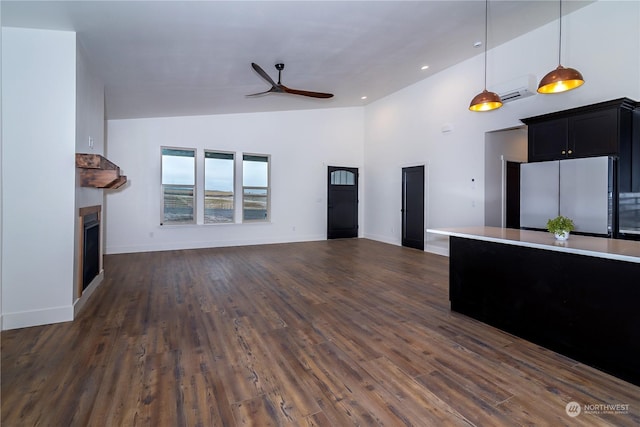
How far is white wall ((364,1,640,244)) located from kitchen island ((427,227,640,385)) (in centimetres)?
300

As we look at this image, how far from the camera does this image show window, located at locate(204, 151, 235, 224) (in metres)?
7.41

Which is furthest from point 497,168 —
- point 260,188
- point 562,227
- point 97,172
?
point 97,172

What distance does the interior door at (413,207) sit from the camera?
7.13m

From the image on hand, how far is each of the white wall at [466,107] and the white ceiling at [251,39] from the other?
0.29m

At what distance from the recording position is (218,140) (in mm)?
7426

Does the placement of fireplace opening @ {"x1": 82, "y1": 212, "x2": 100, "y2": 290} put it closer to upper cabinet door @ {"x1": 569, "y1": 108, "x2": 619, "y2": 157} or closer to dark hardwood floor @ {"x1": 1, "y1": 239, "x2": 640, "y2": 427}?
dark hardwood floor @ {"x1": 1, "y1": 239, "x2": 640, "y2": 427}

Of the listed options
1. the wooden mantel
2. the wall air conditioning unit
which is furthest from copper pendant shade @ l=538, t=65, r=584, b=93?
the wooden mantel

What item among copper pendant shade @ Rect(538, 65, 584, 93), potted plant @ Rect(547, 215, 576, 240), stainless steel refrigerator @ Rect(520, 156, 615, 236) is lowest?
potted plant @ Rect(547, 215, 576, 240)

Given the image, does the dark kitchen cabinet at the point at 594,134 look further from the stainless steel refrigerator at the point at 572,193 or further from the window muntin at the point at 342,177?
the window muntin at the point at 342,177

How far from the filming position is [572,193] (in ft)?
13.2

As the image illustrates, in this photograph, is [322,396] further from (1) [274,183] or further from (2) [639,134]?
(1) [274,183]

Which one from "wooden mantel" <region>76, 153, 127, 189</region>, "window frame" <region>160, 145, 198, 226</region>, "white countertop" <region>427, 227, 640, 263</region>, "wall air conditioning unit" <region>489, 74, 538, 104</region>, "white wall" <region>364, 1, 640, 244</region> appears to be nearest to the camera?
"white countertop" <region>427, 227, 640, 263</region>

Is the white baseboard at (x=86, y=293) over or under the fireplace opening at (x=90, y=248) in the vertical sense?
under

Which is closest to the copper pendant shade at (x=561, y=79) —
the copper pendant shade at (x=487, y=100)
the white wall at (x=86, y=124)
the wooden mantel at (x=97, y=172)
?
the copper pendant shade at (x=487, y=100)
